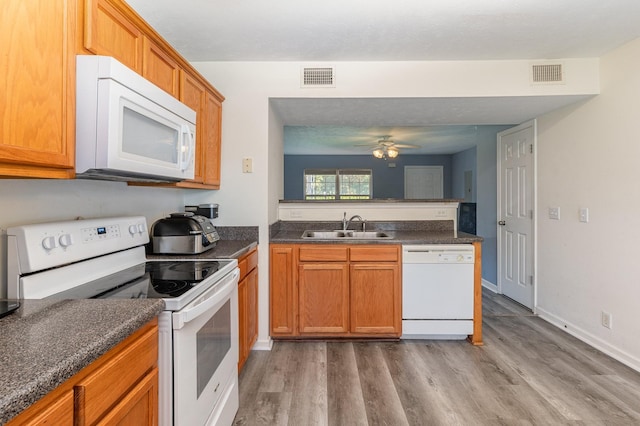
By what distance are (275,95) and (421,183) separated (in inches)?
227

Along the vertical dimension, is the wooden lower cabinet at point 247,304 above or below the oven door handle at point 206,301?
below

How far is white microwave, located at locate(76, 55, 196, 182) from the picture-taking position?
3.71ft

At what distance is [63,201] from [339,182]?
657cm

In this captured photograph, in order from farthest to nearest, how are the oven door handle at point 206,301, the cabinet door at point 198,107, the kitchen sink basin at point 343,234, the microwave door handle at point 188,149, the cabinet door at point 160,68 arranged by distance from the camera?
the kitchen sink basin at point 343,234 → the cabinet door at point 198,107 → the microwave door handle at point 188,149 → the cabinet door at point 160,68 → the oven door handle at point 206,301

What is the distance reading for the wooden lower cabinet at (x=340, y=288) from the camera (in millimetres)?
2621

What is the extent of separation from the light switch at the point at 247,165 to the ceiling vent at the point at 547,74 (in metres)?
2.29

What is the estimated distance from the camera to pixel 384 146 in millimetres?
5750

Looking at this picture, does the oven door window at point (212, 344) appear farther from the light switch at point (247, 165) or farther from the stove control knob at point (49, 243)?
the light switch at point (247, 165)

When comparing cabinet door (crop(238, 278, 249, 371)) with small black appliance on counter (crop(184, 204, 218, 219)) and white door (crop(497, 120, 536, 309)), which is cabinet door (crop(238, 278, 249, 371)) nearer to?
small black appliance on counter (crop(184, 204, 218, 219))

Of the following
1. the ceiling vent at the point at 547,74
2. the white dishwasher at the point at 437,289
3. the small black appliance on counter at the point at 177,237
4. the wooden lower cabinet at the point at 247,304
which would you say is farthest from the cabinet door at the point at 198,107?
the ceiling vent at the point at 547,74

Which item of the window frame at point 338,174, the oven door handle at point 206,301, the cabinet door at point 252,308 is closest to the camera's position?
the oven door handle at point 206,301

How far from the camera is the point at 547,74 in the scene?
255 centimetres

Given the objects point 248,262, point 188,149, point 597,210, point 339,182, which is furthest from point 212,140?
point 339,182

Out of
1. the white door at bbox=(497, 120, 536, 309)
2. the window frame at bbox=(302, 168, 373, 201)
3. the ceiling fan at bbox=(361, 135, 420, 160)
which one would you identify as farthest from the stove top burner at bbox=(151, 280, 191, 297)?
the window frame at bbox=(302, 168, 373, 201)
